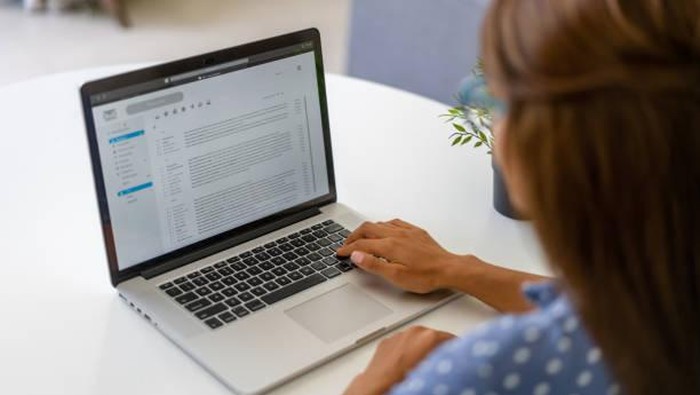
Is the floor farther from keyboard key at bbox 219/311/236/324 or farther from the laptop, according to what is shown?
keyboard key at bbox 219/311/236/324

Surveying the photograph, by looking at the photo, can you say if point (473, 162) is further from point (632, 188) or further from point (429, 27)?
point (632, 188)

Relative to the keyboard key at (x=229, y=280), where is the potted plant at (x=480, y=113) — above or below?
above

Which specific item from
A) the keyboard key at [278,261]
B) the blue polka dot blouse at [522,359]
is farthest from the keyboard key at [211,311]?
the blue polka dot blouse at [522,359]

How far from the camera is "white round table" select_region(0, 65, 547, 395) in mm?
993

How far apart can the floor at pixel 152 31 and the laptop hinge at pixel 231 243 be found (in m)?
2.05

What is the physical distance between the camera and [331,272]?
1146 mm

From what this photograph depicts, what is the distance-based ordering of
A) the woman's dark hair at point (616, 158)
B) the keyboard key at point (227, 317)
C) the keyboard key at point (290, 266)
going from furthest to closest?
the keyboard key at point (290, 266) → the keyboard key at point (227, 317) → the woman's dark hair at point (616, 158)

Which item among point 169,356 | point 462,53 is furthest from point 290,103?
point 462,53

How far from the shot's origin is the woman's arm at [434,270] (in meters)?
1.09

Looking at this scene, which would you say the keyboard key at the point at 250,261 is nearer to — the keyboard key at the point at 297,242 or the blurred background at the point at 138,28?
the keyboard key at the point at 297,242

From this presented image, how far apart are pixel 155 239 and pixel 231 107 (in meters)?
0.19

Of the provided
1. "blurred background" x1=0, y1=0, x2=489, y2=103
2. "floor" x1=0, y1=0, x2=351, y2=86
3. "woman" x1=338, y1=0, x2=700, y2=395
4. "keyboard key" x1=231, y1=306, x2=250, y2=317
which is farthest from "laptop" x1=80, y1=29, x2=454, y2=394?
"floor" x1=0, y1=0, x2=351, y2=86

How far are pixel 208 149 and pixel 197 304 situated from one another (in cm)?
19

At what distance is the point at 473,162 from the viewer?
1.47m
